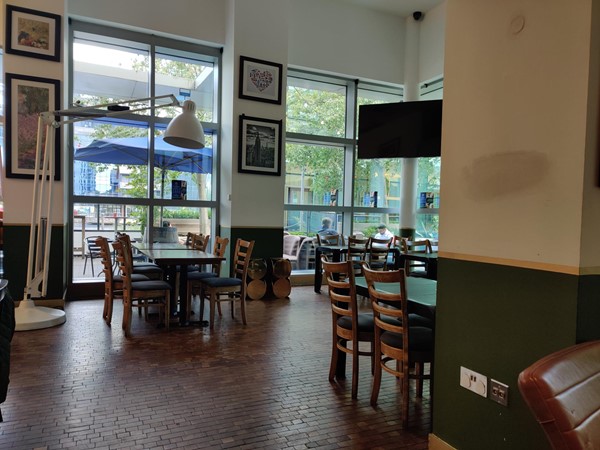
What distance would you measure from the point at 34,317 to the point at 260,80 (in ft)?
14.3

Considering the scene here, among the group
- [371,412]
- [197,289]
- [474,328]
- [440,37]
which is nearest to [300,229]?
[197,289]

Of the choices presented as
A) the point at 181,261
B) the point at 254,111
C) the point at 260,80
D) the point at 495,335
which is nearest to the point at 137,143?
the point at 254,111

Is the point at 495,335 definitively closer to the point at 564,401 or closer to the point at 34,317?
the point at 564,401

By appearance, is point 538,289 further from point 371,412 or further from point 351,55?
point 351,55

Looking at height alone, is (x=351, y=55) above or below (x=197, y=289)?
above

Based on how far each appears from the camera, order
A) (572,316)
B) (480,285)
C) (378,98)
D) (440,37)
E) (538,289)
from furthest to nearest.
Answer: (378,98) < (440,37) < (480,285) < (538,289) < (572,316)

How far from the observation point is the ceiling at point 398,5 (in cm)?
745

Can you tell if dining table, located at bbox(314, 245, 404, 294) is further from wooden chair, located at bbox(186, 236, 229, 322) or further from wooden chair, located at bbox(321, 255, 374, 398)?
wooden chair, located at bbox(321, 255, 374, 398)

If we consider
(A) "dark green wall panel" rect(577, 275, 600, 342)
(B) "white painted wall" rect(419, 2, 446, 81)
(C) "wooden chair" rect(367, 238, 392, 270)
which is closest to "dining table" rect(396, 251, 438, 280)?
(C) "wooden chair" rect(367, 238, 392, 270)

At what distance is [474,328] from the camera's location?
1994mm

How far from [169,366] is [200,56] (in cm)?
517

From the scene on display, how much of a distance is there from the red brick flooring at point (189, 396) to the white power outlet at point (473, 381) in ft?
1.77

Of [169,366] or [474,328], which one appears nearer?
[474,328]

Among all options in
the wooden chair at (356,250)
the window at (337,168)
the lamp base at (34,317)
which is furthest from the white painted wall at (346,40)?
the lamp base at (34,317)
